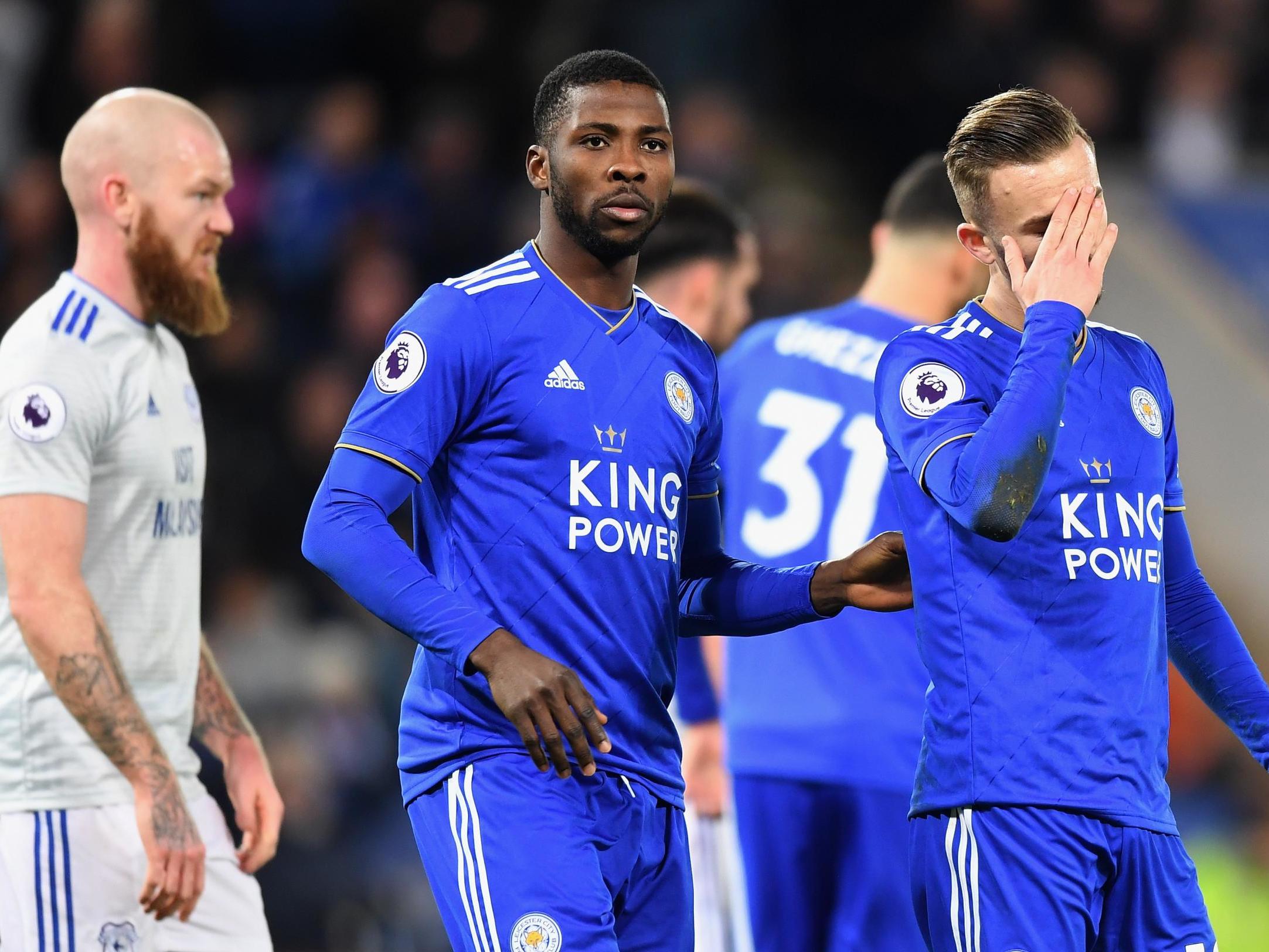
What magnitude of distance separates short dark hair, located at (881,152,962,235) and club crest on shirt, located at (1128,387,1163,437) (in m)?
1.71

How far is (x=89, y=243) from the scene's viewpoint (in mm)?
4445

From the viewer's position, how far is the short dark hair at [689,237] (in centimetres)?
597

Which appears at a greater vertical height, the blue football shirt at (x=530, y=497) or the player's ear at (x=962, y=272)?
the player's ear at (x=962, y=272)

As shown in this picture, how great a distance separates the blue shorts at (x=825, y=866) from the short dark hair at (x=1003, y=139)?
6.25 feet

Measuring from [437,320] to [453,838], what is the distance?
98 cm

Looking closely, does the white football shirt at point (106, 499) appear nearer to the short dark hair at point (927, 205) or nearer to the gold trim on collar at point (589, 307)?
the gold trim on collar at point (589, 307)

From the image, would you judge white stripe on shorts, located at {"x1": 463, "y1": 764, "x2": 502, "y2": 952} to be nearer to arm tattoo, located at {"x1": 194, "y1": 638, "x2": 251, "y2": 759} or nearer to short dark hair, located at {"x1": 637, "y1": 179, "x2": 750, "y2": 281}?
arm tattoo, located at {"x1": 194, "y1": 638, "x2": 251, "y2": 759}

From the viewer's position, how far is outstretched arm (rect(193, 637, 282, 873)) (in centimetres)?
Answer: 446

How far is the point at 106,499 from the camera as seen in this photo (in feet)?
13.8

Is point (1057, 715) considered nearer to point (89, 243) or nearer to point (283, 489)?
Result: point (89, 243)

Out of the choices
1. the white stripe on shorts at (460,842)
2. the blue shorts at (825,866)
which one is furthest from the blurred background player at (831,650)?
the white stripe on shorts at (460,842)

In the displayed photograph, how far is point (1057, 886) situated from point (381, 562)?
1331 mm

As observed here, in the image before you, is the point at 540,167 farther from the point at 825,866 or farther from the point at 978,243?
the point at 825,866

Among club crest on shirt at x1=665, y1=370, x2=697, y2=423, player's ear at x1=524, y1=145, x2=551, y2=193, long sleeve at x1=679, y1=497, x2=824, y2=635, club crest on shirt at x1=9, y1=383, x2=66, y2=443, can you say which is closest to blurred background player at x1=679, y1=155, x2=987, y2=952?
long sleeve at x1=679, y1=497, x2=824, y2=635
